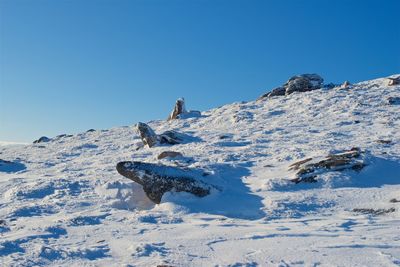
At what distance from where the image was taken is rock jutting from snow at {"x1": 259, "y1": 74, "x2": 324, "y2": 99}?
35875mm

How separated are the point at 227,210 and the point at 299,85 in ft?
92.0

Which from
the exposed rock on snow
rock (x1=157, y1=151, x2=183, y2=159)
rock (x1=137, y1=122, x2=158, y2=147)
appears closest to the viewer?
rock (x1=157, y1=151, x2=183, y2=159)

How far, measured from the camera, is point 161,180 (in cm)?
1077

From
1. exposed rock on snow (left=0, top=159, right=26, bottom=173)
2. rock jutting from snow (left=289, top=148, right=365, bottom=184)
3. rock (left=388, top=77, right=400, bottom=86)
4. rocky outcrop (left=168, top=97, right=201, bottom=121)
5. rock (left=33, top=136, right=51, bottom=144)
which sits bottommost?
rock jutting from snow (left=289, top=148, right=365, bottom=184)

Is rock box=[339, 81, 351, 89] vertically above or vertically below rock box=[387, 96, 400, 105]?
above

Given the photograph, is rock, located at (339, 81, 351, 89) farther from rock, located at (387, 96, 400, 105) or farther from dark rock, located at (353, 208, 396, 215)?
dark rock, located at (353, 208, 396, 215)

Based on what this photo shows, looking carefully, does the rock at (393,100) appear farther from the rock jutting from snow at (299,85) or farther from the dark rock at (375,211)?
the dark rock at (375,211)

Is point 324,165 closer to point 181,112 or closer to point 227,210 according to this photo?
point 227,210

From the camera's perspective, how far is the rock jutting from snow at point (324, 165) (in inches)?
455

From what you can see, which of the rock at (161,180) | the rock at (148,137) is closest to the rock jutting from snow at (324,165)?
the rock at (161,180)

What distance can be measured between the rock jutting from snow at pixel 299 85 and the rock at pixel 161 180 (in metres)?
26.0

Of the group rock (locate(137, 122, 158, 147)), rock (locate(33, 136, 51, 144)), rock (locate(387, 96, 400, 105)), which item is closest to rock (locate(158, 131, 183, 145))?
rock (locate(137, 122, 158, 147))

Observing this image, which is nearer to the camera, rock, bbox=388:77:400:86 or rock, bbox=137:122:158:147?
rock, bbox=137:122:158:147

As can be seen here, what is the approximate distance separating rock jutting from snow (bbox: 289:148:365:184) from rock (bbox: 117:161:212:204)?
8.98ft
